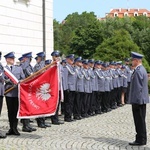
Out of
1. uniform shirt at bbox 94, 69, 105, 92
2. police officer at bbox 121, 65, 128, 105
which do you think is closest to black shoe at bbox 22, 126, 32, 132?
uniform shirt at bbox 94, 69, 105, 92

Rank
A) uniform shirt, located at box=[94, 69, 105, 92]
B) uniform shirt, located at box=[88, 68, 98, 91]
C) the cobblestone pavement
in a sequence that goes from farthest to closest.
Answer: uniform shirt, located at box=[94, 69, 105, 92] < uniform shirt, located at box=[88, 68, 98, 91] < the cobblestone pavement

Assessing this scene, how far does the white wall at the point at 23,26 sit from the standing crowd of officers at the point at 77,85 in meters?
4.96

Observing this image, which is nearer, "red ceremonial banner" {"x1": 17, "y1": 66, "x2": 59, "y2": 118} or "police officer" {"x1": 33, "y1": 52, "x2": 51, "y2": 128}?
"red ceremonial banner" {"x1": 17, "y1": 66, "x2": 59, "y2": 118}

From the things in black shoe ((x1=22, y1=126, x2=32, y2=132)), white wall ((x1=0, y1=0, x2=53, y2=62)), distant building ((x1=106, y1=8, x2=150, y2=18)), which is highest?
distant building ((x1=106, y1=8, x2=150, y2=18))

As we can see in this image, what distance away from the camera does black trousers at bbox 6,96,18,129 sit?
921 cm

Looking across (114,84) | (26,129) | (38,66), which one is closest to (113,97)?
(114,84)

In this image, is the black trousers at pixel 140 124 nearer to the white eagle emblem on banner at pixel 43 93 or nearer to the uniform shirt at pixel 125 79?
the white eagle emblem on banner at pixel 43 93

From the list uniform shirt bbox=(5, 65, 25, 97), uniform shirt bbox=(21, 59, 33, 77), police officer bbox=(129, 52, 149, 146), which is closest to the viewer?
police officer bbox=(129, 52, 149, 146)

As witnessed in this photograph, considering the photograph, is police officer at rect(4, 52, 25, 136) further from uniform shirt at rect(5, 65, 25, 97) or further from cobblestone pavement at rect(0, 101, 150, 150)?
cobblestone pavement at rect(0, 101, 150, 150)

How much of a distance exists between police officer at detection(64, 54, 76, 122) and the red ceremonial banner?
2.51m

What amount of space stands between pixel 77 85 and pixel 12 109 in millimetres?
3521

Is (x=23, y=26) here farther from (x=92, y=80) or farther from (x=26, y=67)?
(x=26, y=67)

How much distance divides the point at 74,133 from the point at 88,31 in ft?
184

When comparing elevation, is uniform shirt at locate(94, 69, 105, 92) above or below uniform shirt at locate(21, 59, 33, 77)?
below
